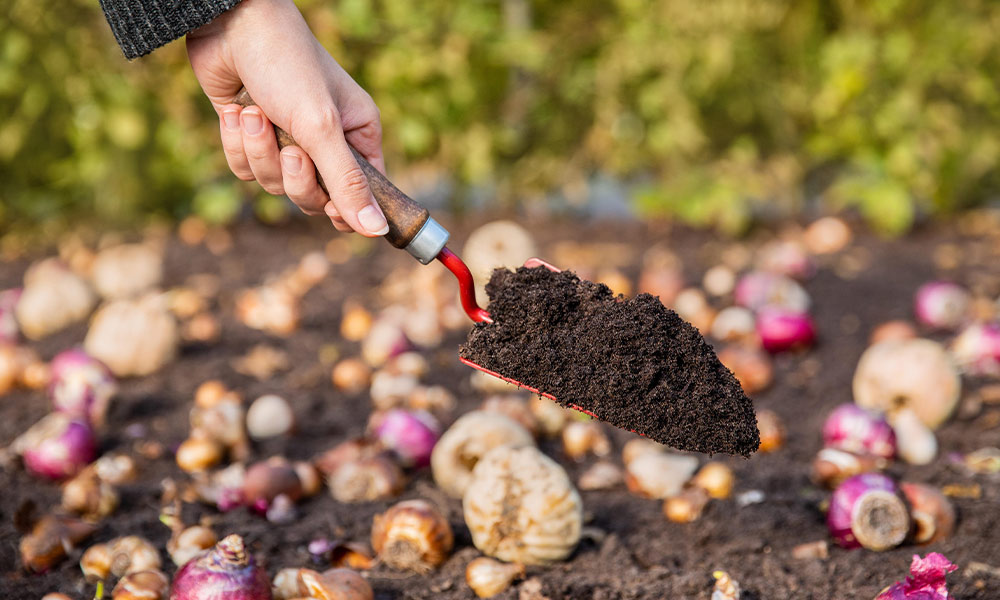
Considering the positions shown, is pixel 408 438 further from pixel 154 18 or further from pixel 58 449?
pixel 154 18

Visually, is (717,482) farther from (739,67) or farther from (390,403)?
(739,67)

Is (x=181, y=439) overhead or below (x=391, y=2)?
below

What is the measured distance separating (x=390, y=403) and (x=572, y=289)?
4.15 ft

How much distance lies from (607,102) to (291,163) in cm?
381

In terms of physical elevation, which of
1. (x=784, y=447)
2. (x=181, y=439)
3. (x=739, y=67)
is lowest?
(x=181, y=439)

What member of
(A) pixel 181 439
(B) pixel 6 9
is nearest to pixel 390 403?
(A) pixel 181 439

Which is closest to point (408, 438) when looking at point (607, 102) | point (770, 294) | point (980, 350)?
point (770, 294)

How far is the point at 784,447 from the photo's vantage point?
2598mm

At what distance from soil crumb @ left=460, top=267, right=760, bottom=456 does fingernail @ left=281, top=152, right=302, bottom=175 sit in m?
0.49

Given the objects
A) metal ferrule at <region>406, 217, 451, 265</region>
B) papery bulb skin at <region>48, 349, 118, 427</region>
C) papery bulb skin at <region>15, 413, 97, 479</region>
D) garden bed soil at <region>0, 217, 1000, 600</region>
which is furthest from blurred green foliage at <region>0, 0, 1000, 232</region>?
metal ferrule at <region>406, 217, 451, 265</region>

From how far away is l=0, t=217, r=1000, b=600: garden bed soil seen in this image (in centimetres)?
181

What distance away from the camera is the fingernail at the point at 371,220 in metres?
1.65

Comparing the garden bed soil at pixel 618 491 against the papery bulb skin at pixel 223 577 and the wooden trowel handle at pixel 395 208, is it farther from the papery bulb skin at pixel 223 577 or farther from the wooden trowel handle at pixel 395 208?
the wooden trowel handle at pixel 395 208

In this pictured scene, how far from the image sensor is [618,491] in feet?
7.63
